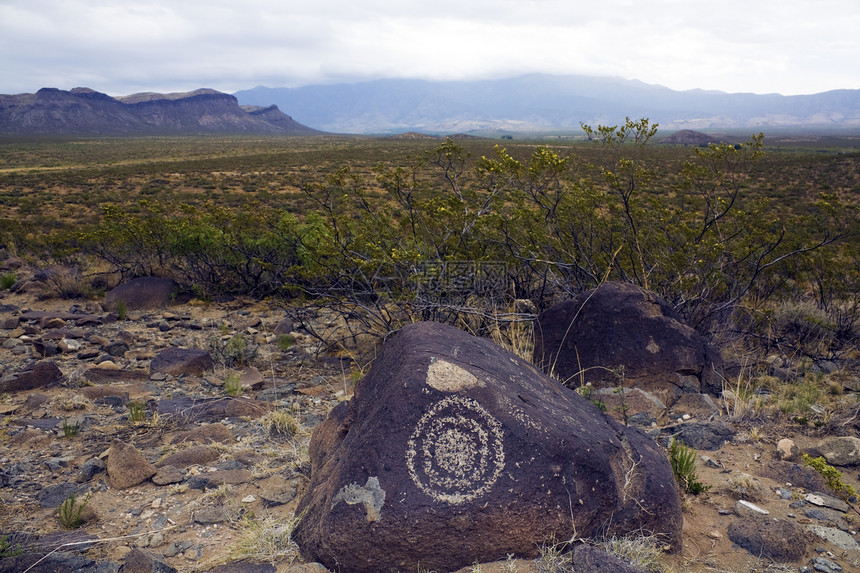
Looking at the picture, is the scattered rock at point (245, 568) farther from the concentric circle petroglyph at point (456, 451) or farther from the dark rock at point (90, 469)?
the dark rock at point (90, 469)

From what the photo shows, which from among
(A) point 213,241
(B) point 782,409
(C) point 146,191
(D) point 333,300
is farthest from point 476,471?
(C) point 146,191

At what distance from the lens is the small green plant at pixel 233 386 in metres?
5.02

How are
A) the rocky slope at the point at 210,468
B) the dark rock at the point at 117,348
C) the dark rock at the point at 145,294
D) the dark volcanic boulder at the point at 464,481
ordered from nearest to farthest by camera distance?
the dark volcanic boulder at the point at 464,481 → the rocky slope at the point at 210,468 → the dark rock at the point at 117,348 → the dark rock at the point at 145,294

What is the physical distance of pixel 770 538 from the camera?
263 centimetres

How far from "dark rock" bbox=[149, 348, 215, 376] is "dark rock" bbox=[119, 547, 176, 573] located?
11.0 feet

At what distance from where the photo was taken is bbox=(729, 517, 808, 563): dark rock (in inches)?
101

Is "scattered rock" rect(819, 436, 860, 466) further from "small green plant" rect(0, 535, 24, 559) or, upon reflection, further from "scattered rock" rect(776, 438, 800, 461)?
"small green plant" rect(0, 535, 24, 559)

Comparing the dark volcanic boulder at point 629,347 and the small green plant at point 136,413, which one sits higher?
the dark volcanic boulder at point 629,347

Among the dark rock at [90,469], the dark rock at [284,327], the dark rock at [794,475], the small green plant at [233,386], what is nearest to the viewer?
the dark rock at [794,475]

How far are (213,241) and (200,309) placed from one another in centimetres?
125

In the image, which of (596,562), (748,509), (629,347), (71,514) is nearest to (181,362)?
(71,514)

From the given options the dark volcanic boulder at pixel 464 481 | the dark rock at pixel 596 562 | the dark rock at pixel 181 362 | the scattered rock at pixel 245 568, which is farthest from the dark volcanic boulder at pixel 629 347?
the dark rock at pixel 181 362

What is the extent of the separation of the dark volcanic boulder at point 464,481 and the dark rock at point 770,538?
368 mm

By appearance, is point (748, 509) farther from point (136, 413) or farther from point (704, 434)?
point (136, 413)
